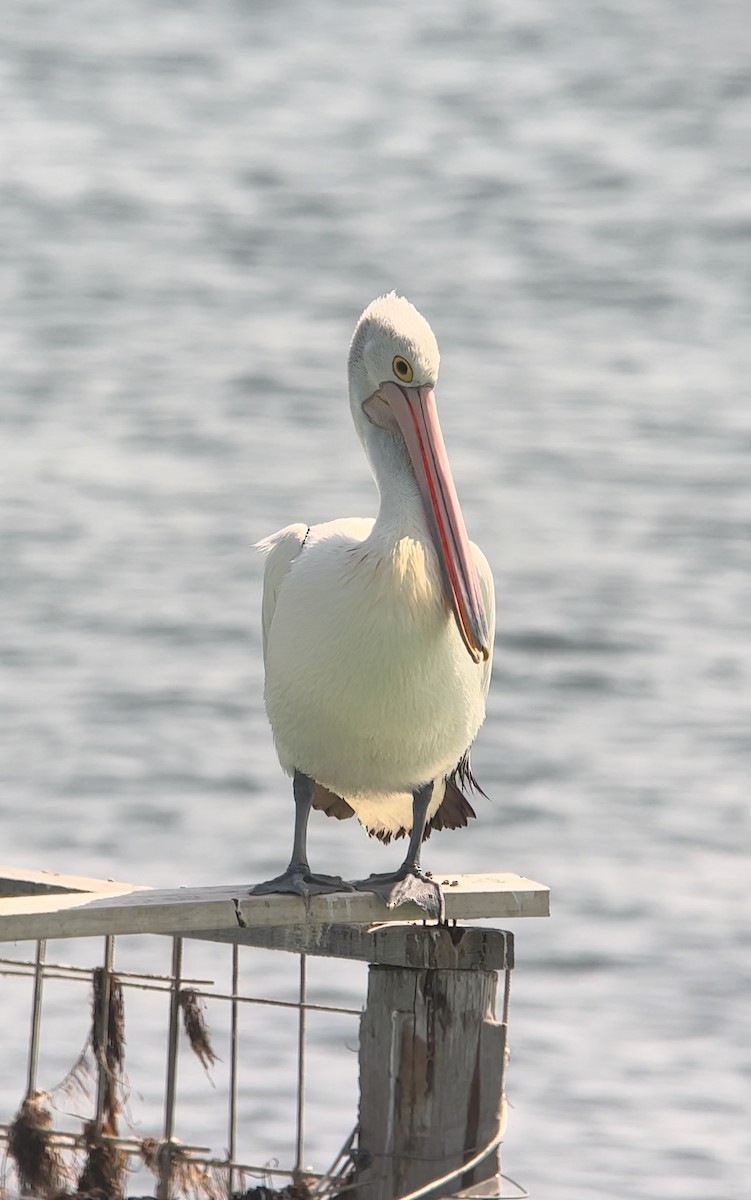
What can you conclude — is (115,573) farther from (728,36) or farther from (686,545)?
(728,36)

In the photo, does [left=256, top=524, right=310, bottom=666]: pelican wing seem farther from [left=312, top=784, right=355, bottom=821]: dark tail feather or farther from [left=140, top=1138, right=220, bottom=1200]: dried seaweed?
[left=140, top=1138, right=220, bottom=1200]: dried seaweed

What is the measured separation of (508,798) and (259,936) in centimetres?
666

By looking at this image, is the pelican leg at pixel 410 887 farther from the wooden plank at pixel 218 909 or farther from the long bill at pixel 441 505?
the long bill at pixel 441 505

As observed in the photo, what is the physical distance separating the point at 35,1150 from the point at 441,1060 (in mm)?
972

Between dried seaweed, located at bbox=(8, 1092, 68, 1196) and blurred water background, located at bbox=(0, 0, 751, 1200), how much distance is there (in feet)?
5.80

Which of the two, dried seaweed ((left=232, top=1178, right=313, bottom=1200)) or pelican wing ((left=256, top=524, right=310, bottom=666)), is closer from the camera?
dried seaweed ((left=232, top=1178, right=313, bottom=1200))

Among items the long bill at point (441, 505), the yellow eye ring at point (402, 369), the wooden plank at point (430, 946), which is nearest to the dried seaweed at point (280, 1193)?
the wooden plank at point (430, 946)

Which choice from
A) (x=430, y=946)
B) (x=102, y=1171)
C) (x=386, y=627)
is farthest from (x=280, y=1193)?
(x=386, y=627)

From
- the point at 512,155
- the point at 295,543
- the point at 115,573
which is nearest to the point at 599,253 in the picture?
the point at 512,155

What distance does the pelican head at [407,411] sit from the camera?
4582 millimetres

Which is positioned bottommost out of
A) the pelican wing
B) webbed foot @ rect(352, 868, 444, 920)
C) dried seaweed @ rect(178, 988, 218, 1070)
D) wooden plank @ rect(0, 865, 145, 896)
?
dried seaweed @ rect(178, 988, 218, 1070)

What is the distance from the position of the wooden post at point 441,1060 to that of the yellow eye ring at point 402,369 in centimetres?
119

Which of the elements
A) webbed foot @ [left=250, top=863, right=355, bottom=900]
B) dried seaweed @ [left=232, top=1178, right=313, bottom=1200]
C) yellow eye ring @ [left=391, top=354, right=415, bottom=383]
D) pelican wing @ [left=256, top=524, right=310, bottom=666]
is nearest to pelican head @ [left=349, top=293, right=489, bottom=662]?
yellow eye ring @ [left=391, top=354, right=415, bottom=383]

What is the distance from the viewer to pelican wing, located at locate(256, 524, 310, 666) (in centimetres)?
476
